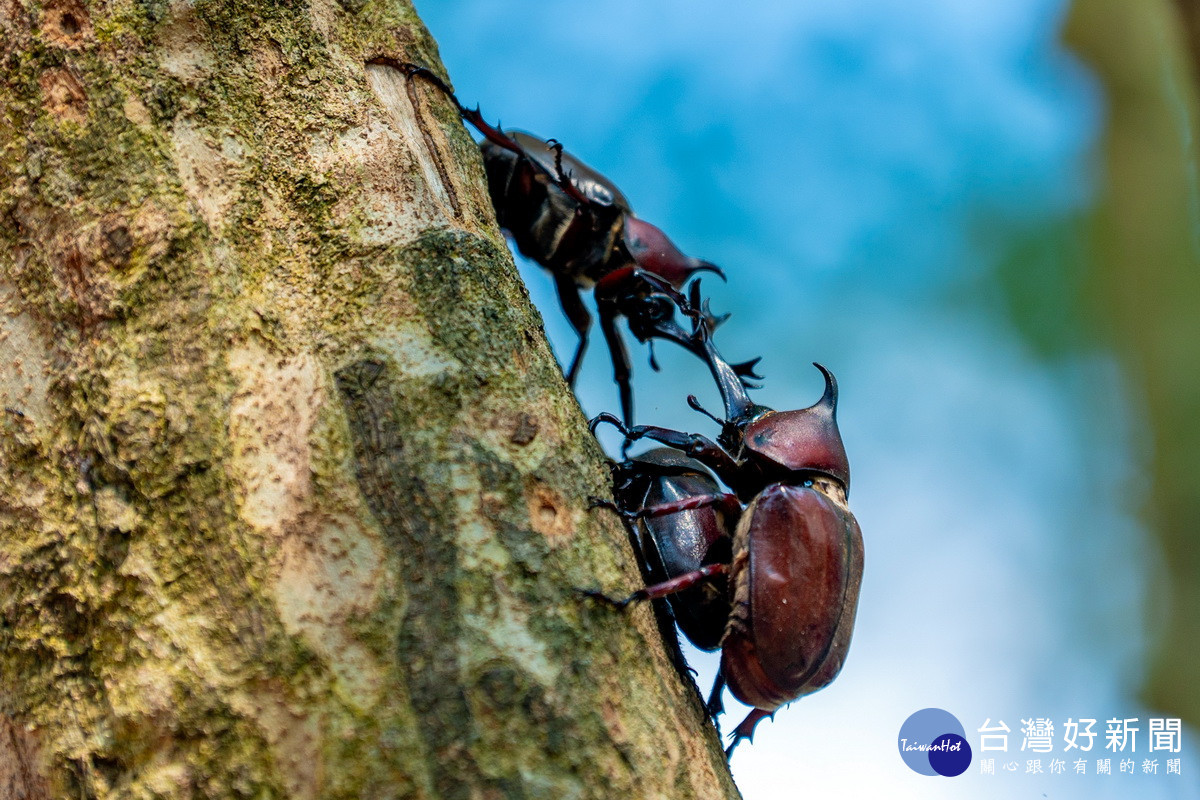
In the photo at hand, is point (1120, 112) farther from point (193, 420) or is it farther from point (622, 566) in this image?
point (193, 420)

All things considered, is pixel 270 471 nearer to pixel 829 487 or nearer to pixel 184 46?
pixel 184 46

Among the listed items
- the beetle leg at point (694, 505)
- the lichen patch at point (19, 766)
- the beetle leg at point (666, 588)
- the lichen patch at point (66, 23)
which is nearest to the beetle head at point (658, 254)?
the beetle leg at point (694, 505)

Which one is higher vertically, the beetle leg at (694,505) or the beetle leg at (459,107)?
the beetle leg at (459,107)

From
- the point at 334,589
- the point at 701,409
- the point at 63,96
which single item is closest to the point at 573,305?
the point at 701,409

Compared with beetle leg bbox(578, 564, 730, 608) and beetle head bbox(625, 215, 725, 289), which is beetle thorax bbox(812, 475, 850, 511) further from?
beetle head bbox(625, 215, 725, 289)

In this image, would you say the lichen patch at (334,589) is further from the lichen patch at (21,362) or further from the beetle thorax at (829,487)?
the beetle thorax at (829,487)

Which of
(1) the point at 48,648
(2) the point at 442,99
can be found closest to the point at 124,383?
(1) the point at 48,648
